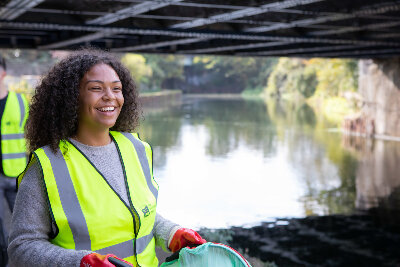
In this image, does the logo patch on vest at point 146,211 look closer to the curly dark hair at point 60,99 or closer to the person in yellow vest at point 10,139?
the curly dark hair at point 60,99

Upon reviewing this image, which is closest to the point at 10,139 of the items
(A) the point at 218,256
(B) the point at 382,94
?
(A) the point at 218,256

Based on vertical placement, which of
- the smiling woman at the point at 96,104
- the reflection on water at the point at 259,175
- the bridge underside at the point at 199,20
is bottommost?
the reflection on water at the point at 259,175

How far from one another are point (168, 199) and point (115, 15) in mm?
3273

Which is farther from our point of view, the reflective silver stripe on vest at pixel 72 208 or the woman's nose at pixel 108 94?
the woman's nose at pixel 108 94

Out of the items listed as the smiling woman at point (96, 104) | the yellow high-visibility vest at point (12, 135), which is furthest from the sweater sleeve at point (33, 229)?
the yellow high-visibility vest at point (12, 135)

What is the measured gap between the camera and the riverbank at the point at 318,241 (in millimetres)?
7539

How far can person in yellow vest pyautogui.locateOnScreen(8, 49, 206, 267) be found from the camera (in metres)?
2.01

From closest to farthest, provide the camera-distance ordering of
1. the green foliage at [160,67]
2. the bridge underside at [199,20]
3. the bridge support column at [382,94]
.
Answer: the bridge underside at [199,20] → the bridge support column at [382,94] → the green foliage at [160,67]

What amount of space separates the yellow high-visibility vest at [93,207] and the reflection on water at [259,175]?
21.7ft

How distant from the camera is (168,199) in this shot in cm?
1059

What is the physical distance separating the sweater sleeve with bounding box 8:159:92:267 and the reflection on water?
269 inches

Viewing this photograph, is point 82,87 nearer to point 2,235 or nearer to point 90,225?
point 90,225

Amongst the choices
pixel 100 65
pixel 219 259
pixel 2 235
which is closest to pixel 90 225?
pixel 219 259

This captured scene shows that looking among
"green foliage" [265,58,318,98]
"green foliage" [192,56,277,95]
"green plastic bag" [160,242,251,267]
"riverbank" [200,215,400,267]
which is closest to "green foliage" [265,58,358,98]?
"green foliage" [265,58,318,98]
